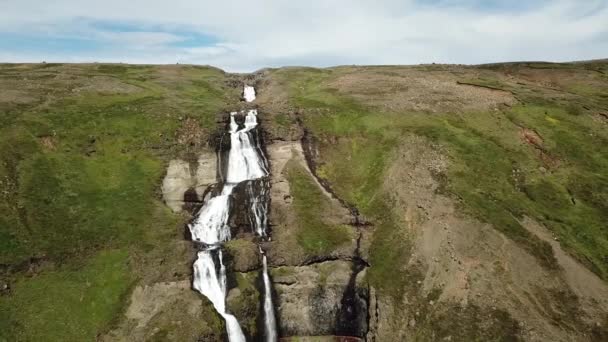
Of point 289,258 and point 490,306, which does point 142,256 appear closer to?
point 289,258

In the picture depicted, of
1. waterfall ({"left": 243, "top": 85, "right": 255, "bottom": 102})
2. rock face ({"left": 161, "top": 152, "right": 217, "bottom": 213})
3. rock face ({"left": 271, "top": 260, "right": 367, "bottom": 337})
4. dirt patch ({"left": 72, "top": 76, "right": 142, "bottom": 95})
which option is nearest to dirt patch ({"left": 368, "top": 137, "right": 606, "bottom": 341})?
rock face ({"left": 271, "top": 260, "right": 367, "bottom": 337})

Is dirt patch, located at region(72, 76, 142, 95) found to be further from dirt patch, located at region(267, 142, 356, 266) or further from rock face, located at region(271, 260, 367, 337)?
rock face, located at region(271, 260, 367, 337)

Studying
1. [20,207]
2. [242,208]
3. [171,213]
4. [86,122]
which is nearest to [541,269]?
[242,208]

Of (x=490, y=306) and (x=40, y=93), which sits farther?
(x=40, y=93)

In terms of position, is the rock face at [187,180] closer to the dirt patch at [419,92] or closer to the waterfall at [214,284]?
the waterfall at [214,284]

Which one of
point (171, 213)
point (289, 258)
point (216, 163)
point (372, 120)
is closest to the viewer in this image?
point (289, 258)

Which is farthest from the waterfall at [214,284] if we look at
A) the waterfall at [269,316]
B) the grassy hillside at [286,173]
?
the waterfall at [269,316]

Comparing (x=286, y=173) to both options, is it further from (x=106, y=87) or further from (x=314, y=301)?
(x=106, y=87)
